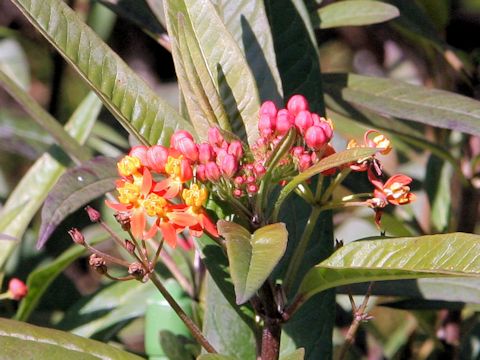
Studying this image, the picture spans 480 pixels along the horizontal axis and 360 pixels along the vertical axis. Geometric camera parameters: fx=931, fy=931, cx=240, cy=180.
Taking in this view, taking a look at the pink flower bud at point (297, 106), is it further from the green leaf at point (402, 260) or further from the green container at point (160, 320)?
the green container at point (160, 320)

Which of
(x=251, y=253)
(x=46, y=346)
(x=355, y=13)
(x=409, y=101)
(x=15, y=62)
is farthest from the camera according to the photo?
(x=15, y=62)

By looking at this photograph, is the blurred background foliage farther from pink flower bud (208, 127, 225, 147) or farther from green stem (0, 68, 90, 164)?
pink flower bud (208, 127, 225, 147)

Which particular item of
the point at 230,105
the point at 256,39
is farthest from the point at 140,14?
the point at 230,105

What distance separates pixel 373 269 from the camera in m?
0.82

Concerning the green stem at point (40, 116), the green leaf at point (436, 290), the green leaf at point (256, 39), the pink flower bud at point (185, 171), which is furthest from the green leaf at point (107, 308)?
the pink flower bud at point (185, 171)

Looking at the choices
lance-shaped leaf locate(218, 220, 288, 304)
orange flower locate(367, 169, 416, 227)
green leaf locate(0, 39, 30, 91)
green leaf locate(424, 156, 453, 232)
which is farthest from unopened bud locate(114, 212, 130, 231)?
green leaf locate(0, 39, 30, 91)

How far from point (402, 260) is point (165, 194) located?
0.73ft

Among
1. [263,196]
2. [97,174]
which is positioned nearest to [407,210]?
[97,174]

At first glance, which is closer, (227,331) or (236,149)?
(236,149)

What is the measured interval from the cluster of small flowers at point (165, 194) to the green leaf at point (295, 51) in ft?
1.08

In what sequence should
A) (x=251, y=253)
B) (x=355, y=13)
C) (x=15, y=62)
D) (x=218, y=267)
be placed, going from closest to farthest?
1. (x=251, y=253)
2. (x=218, y=267)
3. (x=355, y=13)
4. (x=15, y=62)

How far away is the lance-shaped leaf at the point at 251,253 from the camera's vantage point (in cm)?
71

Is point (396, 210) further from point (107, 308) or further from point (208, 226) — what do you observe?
point (208, 226)

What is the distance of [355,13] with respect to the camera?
1389 millimetres
